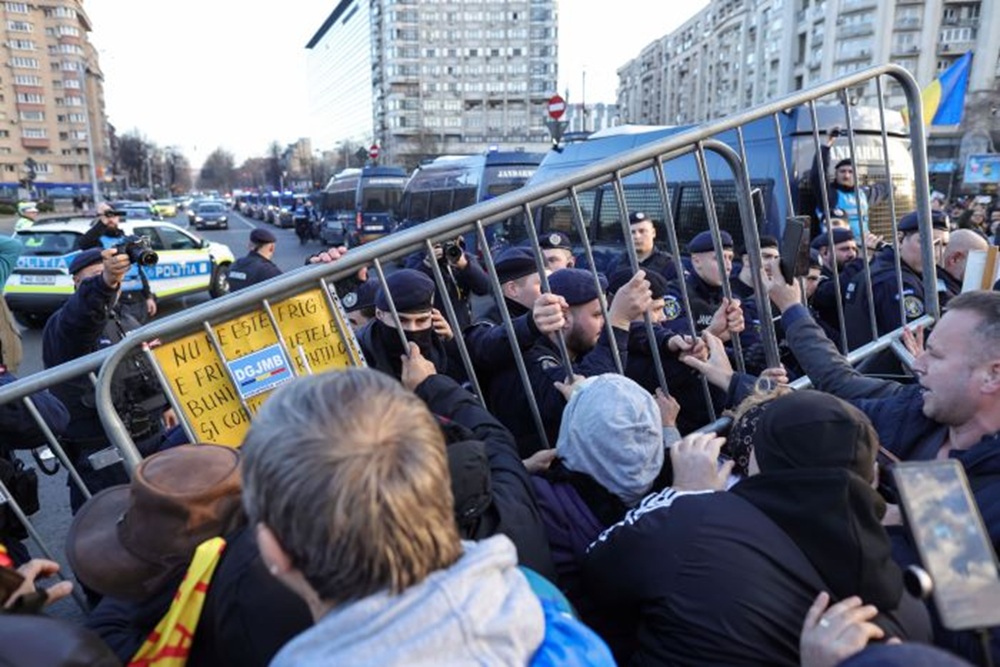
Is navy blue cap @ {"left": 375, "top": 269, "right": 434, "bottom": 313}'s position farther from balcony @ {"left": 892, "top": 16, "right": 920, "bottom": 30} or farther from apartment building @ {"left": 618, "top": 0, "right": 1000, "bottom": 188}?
balcony @ {"left": 892, "top": 16, "right": 920, "bottom": 30}

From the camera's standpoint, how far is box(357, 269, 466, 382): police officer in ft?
8.17

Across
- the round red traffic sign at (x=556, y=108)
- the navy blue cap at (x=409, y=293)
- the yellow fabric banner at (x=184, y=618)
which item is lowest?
the yellow fabric banner at (x=184, y=618)

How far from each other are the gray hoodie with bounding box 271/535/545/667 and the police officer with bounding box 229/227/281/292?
6.18 meters

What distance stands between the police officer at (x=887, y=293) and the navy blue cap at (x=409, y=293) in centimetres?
255

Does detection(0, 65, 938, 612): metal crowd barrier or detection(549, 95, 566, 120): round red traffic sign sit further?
detection(549, 95, 566, 120): round red traffic sign

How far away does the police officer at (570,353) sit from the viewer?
2.62 meters

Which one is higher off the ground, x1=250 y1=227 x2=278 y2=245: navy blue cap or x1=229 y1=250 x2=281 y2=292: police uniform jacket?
Answer: x1=250 y1=227 x2=278 y2=245: navy blue cap

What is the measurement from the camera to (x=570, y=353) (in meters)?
2.84

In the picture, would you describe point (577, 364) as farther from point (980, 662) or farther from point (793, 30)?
point (793, 30)

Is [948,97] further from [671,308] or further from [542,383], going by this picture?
[542,383]

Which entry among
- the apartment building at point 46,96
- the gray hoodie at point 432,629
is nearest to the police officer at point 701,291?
the gray hoodie at point 432,629

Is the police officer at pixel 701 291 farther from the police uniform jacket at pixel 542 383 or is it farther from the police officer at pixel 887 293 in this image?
the police uniform jacket at pixel 542 383

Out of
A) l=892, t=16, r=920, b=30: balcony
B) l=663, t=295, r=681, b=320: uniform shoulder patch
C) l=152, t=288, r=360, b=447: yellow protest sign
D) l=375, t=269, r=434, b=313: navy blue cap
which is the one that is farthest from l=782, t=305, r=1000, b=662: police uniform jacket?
l=892, t=16, r=920, b=30: balcony

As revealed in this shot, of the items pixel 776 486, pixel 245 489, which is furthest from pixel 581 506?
pixel 245 489
